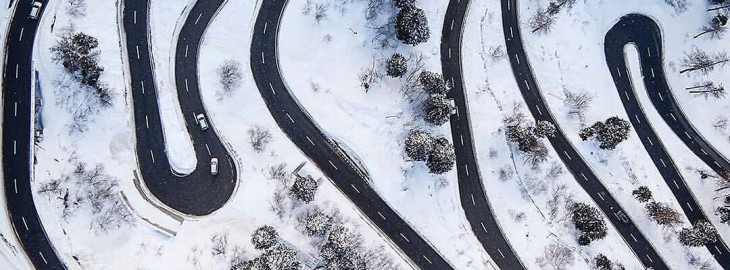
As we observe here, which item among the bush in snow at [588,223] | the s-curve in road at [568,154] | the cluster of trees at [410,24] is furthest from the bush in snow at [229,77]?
the bush in snow at [588,223]

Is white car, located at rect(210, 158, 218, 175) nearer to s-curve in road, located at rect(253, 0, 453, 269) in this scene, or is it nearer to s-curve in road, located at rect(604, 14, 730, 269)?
s-curve in road, located at rect(253, 0, 453, 269)

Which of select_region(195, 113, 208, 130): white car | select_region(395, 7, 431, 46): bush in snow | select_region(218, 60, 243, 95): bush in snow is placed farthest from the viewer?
select_region(218, 60, 243, 95): bush in snow

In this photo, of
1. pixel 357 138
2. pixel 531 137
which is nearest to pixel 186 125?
pixel 357 138

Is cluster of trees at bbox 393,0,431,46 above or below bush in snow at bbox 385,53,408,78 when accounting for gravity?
above

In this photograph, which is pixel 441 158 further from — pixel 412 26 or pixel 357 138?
pixel 412 26

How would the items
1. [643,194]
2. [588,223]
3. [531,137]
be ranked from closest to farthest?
[588,223] < [531,137] < [643,194]

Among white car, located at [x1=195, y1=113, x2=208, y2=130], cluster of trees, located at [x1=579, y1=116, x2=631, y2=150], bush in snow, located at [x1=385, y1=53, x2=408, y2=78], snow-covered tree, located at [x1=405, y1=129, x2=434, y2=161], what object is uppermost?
bush in snow, located at [x1=385, y1=53, x2=408, y2=78]

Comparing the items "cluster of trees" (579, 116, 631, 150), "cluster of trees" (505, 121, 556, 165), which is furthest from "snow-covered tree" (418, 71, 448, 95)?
"cluster of trees" (579, 116, 631, 150)
